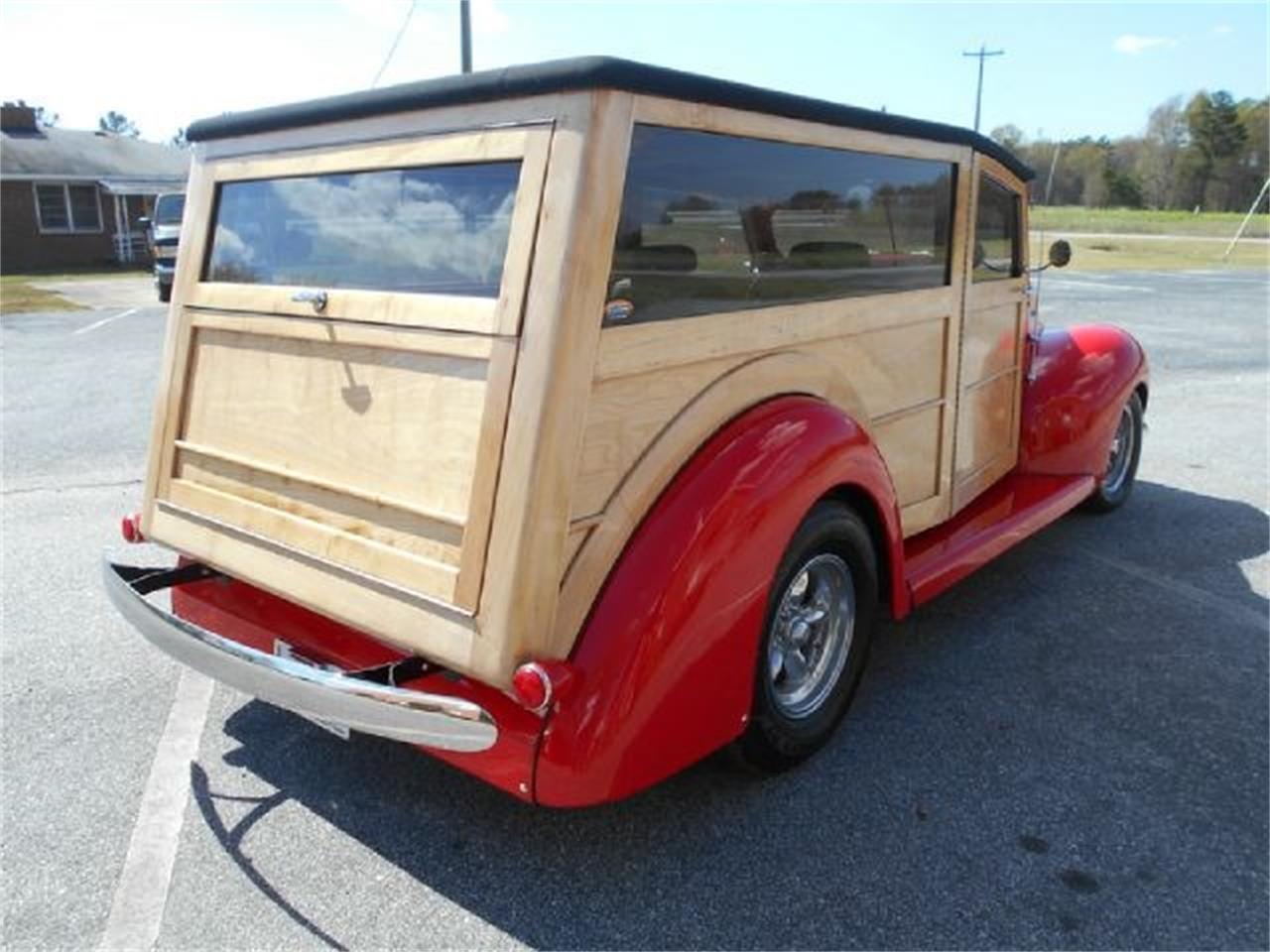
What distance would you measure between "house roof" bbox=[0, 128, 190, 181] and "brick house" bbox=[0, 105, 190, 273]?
0.09 ft

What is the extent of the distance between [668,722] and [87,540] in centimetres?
381

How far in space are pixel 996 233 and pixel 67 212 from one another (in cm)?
3297

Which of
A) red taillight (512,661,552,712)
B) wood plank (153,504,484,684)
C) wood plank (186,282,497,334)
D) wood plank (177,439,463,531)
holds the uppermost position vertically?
wood plank (186,282,497,334)

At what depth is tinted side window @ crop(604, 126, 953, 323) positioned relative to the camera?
2.39m

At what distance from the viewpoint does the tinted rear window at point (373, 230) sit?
239cm

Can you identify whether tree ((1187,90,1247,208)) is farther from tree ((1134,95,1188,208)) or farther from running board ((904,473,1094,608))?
running board ((904,473,1094,608))

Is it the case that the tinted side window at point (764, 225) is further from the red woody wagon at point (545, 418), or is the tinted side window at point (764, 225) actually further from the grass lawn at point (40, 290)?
the grass lawn at point (40, 290)

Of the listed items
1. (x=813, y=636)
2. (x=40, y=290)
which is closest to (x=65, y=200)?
(x=40, y=290)

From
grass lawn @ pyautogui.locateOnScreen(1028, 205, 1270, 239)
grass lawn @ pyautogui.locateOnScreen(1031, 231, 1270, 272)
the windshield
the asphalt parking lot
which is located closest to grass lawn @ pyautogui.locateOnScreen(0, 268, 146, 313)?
the windshield

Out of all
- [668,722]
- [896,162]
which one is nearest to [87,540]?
[668,722]

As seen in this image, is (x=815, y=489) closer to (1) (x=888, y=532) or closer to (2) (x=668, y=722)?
(1) (x=888, y=532)

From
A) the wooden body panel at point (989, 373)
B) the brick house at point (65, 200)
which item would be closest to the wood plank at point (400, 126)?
the wooden body panel at point (989, 373)

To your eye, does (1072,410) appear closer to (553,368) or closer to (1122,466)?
(1122,466)

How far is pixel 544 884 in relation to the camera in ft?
8.30
